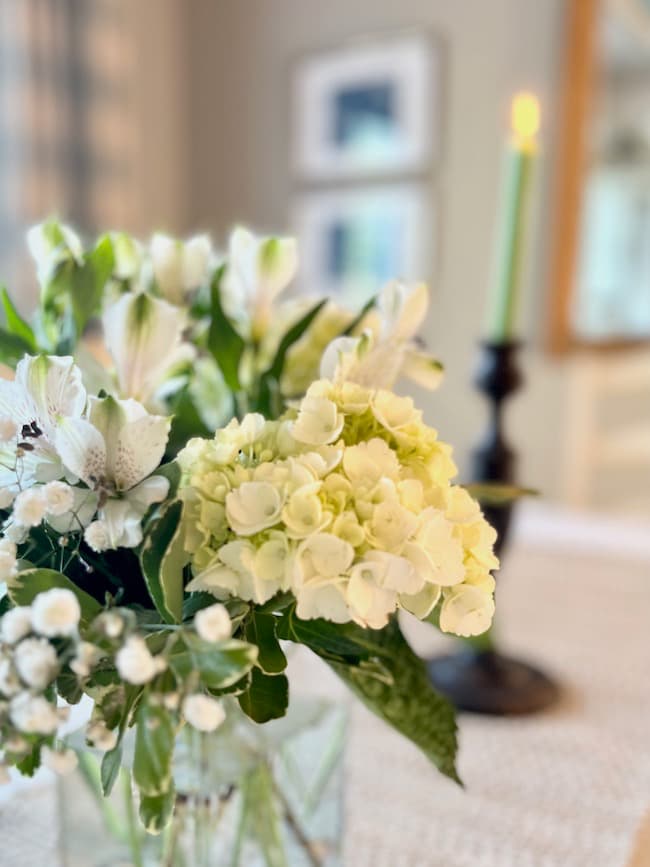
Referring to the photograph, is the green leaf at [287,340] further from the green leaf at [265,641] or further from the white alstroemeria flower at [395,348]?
the green leaf at [265,641]

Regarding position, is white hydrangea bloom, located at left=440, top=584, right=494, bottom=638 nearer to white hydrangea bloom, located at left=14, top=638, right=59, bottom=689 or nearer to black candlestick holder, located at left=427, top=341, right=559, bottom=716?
white hydrangea bloom, located at left=14, top=638, right=59, bottom=689

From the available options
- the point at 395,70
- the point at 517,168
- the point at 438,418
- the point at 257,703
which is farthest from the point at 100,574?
the point at 395,70

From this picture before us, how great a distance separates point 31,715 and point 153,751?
0.14ft

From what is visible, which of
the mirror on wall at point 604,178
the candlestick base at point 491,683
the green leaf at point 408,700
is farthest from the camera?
the mirror on wall at point 604,178

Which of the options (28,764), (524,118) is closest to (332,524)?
(28,764)

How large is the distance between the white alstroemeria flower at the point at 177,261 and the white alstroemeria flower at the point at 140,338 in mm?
38

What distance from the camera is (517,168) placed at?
670 mm

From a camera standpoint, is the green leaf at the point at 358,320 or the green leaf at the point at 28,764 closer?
the green leaf at the point at 28,764

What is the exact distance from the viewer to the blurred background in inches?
90.5

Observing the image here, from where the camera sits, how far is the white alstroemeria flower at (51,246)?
1.47 ft

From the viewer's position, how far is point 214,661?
28 cm

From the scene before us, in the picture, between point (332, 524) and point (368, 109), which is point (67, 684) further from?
point (368, 109)

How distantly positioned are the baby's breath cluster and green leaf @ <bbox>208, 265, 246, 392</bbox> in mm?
171

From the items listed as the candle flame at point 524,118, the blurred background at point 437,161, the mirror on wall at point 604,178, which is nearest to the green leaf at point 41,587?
the candle flame at point 524,118
